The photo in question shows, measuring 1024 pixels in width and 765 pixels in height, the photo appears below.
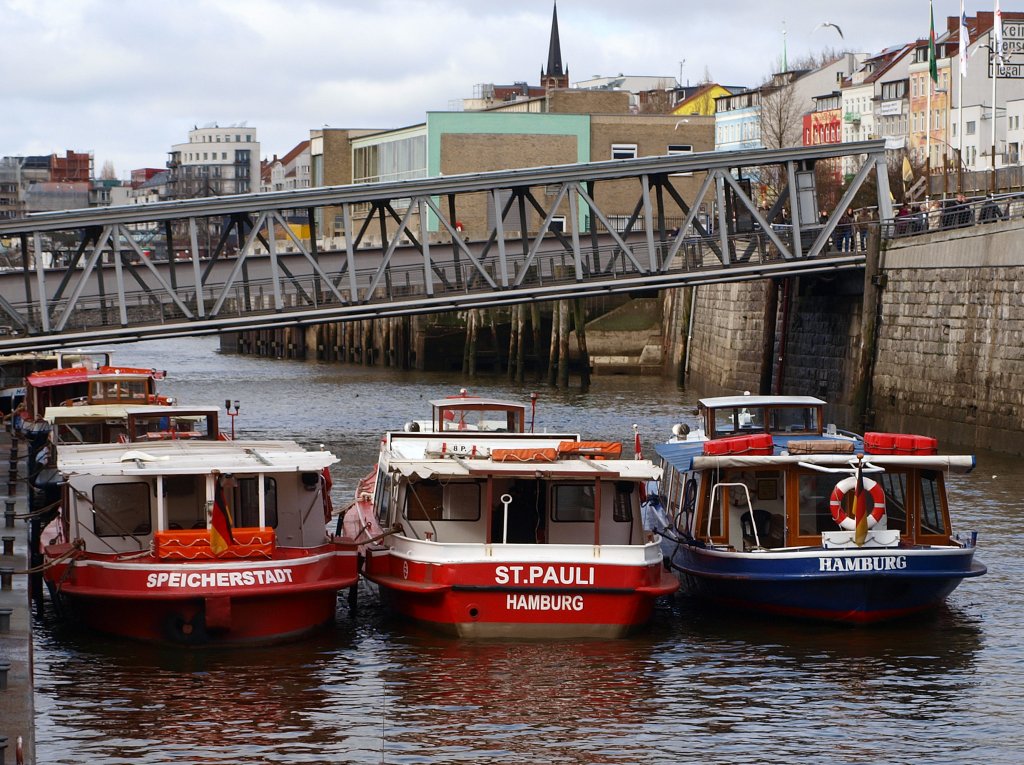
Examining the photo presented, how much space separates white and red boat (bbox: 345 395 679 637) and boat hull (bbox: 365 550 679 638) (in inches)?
0.5

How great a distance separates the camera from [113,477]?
79.6 ft

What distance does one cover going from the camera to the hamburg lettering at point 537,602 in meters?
22.8

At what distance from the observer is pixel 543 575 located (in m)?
22.7

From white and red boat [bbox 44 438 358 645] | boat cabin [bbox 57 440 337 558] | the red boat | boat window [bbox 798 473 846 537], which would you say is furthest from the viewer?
the red boat

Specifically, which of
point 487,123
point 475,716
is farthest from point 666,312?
point 475,716

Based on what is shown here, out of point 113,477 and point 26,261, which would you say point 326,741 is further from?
point 26,261

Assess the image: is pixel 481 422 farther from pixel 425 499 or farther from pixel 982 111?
pixel 982 111

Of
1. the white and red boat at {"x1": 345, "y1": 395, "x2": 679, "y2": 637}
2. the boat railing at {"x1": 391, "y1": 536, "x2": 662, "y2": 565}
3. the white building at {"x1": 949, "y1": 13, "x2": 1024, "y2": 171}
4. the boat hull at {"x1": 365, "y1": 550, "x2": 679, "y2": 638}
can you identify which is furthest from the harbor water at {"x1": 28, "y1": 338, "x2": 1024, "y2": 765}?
the white building at {"x1": 949, "y1": 13, "x2": 1024, "y2": 171}

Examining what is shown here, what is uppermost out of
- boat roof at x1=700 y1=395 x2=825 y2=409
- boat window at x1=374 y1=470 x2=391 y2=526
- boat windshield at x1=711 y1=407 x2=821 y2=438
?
boat roof at x1=700 y1=395 x2=825 y2=409

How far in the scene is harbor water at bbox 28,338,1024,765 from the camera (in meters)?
18.7

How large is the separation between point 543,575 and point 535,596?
336 mm

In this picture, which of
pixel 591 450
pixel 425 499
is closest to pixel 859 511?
pixel 591 450

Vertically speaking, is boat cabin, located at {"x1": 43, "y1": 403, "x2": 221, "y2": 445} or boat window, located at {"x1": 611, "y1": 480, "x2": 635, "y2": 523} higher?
boat cabin, located at {"x1": 43, "y1": 403, "x2": 221, "y2": 445}

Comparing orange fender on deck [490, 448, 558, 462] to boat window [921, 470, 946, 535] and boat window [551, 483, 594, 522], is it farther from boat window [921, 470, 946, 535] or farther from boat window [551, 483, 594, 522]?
boat window [921, 470, 946, 535]
